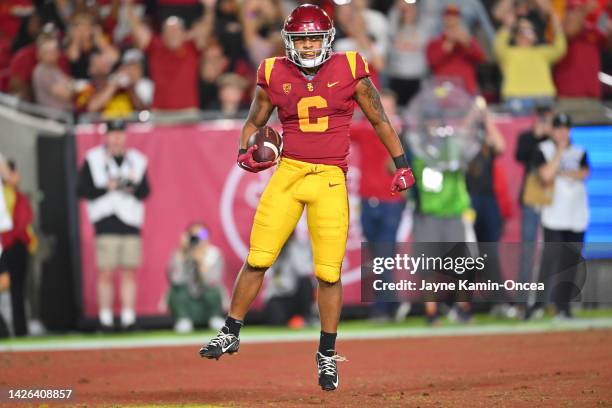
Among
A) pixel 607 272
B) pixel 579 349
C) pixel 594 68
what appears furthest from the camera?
pixel 594 68

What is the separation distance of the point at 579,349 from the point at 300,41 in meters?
4.76

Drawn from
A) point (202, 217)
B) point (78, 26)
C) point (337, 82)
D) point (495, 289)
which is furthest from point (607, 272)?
point (78, 26)

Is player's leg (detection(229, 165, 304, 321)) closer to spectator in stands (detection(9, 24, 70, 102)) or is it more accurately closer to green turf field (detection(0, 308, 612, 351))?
green turf field (detection(0, 308, 612, 351))

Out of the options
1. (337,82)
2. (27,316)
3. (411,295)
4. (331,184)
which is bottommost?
(27,316)

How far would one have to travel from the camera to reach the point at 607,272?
43.6 feet

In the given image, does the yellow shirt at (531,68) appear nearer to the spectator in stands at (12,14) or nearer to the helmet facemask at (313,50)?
the spectator in stands at (12,14)

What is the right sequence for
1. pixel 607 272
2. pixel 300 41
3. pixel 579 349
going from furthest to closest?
pixel 607 272, pixel 579 349, pixel 300 41

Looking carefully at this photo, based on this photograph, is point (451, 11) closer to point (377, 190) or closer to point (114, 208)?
point (377, 190)

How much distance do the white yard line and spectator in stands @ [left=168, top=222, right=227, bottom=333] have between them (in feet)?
1.30

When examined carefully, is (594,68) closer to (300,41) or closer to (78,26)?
(78,26)

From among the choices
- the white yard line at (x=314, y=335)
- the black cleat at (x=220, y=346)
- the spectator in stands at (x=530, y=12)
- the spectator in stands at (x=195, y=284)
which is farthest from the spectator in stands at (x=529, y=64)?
the black cleat at (x=220, y=346)

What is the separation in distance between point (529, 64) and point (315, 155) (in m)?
7.46

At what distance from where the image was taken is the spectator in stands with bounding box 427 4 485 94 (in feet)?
51.4

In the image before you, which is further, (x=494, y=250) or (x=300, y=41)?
(x=494, y=250)
